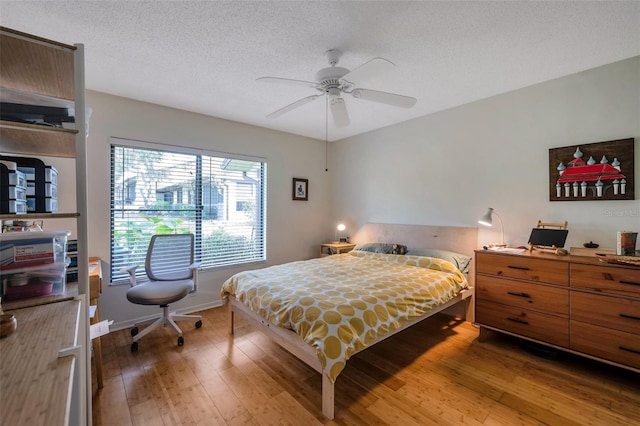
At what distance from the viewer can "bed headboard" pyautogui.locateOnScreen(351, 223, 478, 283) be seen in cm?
326

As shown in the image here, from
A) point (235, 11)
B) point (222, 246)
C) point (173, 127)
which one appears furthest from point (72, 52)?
point (222, 246)

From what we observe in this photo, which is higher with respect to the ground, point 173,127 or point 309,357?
point 173,127

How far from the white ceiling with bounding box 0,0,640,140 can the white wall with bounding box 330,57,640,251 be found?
0.22 m

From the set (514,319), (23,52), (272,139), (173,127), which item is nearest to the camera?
(23,52)

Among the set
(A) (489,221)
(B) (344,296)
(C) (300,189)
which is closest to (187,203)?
(C) (300,189)

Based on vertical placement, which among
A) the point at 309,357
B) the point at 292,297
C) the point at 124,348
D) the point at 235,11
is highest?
the point at 235,11

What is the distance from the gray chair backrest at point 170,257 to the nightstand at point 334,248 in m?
2.09

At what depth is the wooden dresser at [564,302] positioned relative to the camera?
2.01 meters

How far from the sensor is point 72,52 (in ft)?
3.76

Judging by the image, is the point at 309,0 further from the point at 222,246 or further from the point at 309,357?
the point at 222,246

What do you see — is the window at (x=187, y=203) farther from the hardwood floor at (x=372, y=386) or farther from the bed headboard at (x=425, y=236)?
the bed headboard at (x=425, y=236)

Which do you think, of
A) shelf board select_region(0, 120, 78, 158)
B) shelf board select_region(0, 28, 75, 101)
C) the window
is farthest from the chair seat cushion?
shelf board select_region(0, 28, 75, 101)

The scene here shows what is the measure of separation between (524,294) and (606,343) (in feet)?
1.86

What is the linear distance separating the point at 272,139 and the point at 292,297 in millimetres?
2848
